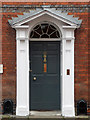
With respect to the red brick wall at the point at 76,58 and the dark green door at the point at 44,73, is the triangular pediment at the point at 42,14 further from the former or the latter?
the dark green door at the point at 44,73

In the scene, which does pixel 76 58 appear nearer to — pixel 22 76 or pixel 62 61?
pixel 62 61

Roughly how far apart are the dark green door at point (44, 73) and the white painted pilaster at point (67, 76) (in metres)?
0.40

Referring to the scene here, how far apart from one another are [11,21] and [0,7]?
2.02ft

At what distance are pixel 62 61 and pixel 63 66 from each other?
0.17m

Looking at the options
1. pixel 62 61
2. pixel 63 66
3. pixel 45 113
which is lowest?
pixel 45 113

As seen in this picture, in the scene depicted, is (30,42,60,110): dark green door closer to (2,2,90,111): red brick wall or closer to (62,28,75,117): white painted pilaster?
(62,28,75,117): white painted pilaster

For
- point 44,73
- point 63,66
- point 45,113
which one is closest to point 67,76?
point 63,66

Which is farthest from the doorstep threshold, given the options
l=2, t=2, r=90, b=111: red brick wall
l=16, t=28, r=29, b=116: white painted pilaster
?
l=2, t=2, r=90, b=111: red brick wall

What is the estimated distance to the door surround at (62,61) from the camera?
6285 mm

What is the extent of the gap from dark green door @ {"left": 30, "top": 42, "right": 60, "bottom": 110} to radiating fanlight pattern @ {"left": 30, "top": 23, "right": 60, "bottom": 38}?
0.26 m

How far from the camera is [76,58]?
21.3 ft

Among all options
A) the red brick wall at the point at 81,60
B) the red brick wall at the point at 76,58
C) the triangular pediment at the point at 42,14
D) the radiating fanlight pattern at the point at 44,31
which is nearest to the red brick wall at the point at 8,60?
the red brick wall at the point at 76,58

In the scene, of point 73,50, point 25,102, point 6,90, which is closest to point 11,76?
point 6,90

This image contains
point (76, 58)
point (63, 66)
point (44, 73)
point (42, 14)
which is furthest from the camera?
point (44, 73)
